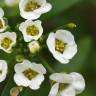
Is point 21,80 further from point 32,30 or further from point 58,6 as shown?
point 58,6

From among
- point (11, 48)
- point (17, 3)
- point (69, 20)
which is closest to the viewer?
point (11, 48)

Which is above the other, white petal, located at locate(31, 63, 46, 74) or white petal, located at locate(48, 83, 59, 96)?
white petal, located at locate(31, 63, 46, 74)

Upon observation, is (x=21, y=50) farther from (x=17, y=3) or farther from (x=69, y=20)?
(x=69, y=20)

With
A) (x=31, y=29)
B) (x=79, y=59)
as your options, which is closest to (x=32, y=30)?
(x=31, y=29)

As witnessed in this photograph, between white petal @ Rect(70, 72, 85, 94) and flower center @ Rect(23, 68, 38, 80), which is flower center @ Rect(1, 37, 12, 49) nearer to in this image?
flower center @ Rect(23, 68, 38, 80)

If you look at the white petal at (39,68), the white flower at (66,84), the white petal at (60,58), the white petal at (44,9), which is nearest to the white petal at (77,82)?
the white flower at (66,84)

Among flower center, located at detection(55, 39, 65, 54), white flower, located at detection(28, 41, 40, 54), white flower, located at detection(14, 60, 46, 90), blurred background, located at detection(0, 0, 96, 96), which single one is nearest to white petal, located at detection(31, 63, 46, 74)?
white flower, located at detection(14, 60, 46, 90)

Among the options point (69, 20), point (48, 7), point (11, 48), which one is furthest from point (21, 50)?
point (69, 20)
